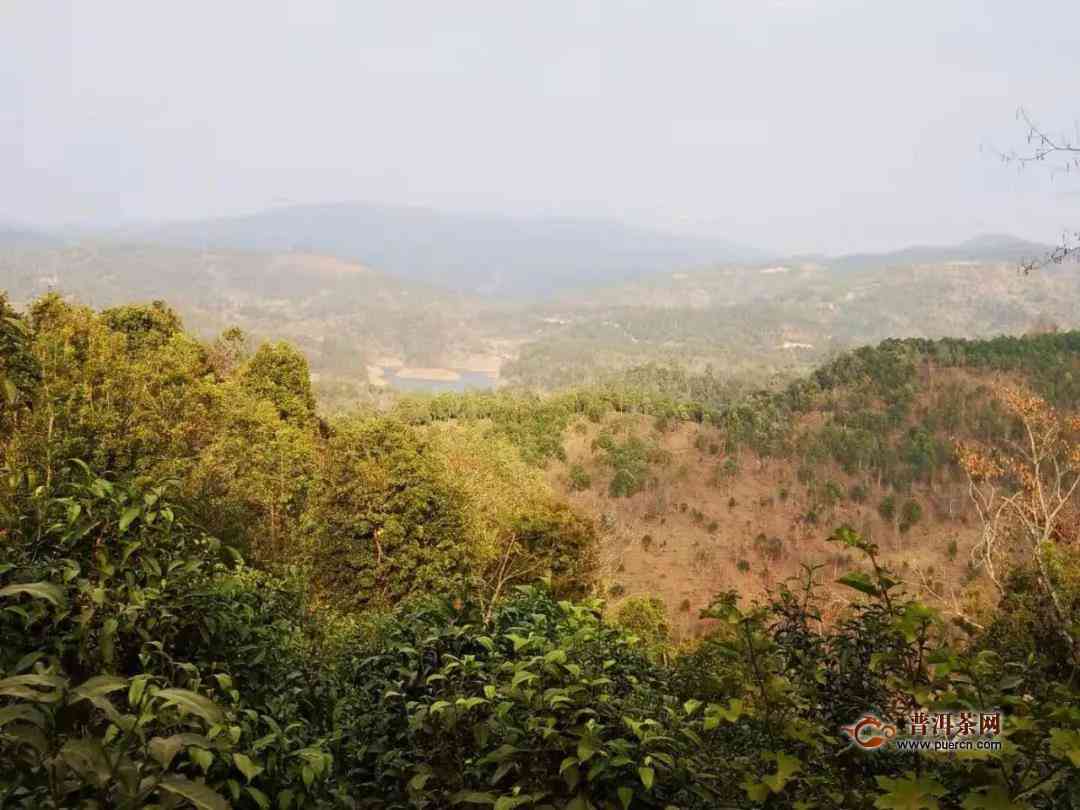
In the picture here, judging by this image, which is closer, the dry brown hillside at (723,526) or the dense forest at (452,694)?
the dense forest at (452,694)

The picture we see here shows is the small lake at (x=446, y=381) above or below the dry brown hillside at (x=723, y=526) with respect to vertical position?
below

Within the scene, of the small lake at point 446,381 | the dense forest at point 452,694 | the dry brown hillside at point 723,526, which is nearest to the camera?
the dense forest at point 452,694

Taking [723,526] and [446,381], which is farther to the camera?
[446,381]

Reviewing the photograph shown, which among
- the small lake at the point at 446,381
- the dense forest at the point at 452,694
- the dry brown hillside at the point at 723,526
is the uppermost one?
the dense forest at the point at 452,694

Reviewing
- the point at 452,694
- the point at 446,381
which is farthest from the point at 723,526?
the point at 446,381

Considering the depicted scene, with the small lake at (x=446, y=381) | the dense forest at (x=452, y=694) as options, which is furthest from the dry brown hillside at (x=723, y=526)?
the small lake at (x=446, y=381)

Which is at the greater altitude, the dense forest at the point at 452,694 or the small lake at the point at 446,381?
the dense forest at the point at 452,694

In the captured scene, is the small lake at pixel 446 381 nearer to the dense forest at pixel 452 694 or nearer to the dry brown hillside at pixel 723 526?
the dry brown hillside at pixel 723 526

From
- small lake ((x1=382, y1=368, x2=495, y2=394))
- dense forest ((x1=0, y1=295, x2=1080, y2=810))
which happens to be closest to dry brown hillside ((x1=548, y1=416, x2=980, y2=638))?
dense forest ((x1=0, y1=295, x2=1080, y2=810))

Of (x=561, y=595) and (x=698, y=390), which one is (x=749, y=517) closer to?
(x=561, y=595)

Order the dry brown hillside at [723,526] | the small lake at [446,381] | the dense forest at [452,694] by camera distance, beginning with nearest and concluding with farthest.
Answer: the dense forest at [452,694], the dry brown hillside at [723,526], the small lake at [446,381]

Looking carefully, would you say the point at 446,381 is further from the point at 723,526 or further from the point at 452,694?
the point at 452,694

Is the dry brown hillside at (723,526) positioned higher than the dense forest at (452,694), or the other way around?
the dense forest at (452,694)

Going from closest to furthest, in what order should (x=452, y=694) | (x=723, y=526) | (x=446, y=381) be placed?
(x=452, y=694)
(x=723, y=526)
(x=446, y=381)
